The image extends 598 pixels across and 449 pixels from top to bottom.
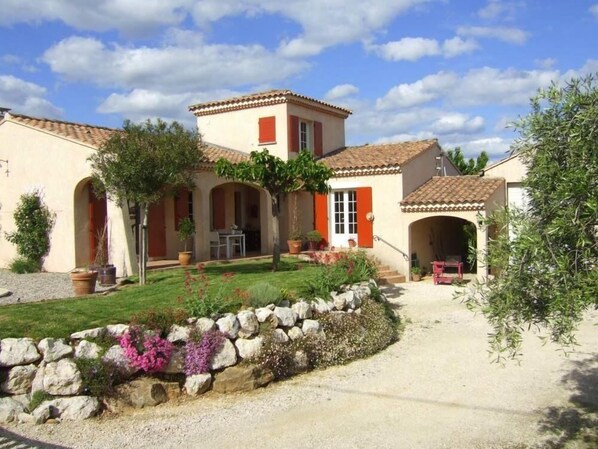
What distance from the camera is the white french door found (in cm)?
1958

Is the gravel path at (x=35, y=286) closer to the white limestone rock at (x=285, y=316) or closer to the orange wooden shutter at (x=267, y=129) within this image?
the white limestone rock at (x=285, y=316)

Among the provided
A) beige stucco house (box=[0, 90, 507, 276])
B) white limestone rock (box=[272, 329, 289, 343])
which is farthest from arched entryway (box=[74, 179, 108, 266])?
white limestone rock (box=[272, 329, 289, 343])

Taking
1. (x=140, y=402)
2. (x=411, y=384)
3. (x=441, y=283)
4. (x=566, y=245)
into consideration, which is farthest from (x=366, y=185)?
(x=566, y=245)

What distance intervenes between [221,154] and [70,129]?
4954mm

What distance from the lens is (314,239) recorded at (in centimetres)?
1961

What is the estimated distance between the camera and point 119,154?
12.1 meters

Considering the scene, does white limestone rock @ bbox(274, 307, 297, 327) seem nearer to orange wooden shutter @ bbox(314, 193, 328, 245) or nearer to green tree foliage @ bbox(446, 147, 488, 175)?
orange wooden shutter @ bbox(314, 193, 328, 245)

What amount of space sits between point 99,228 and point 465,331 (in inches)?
411

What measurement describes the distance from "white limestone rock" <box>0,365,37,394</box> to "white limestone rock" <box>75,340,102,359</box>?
58 cm

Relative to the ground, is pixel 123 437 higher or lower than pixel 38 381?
lower

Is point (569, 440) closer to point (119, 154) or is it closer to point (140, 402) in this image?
point (140, 402)

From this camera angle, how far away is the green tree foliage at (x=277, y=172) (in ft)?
44.5

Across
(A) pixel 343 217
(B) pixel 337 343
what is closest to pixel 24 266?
(A) pixel 343 217

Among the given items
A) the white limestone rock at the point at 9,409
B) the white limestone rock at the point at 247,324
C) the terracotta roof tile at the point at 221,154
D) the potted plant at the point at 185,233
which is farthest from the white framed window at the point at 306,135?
the white limestone rock at the point at 9,409
